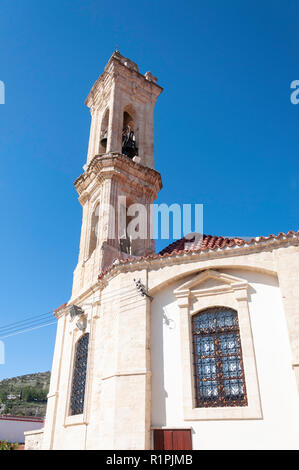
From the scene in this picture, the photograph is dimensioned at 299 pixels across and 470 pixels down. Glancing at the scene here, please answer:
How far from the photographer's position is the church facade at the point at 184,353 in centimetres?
955

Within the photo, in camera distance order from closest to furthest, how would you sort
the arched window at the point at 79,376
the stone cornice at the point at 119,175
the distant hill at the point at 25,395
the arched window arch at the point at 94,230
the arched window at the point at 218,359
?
1. the arched window at the point at 218,359
2. the arched window at the point at 79,376
3. the arched window arch at the point at 94,230
4. the stone cornice at the point at 119,175
5. the distant hill at the point at 25,395

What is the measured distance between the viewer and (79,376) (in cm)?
1290

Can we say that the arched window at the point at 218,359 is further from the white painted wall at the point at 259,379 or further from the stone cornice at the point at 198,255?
the stone cornice at the point at 198,255

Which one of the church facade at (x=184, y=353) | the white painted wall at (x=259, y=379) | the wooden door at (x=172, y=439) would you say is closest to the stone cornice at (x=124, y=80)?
the church facade at (x=184, y=353)

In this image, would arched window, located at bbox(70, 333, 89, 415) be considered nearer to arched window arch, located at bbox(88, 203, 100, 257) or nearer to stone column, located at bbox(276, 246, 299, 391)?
arched window arch, located at bbox(88, 203, 100, 257)

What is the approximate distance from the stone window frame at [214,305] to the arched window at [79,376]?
12.4 ft

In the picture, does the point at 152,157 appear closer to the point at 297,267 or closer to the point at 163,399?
the point at 297,267

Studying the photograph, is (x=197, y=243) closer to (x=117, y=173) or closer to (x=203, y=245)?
(x=203, y=245)

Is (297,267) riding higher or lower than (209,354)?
higher

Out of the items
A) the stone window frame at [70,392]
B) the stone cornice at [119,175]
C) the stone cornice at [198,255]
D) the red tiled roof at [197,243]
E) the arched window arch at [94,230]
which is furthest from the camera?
the stone cornice at [119,175]

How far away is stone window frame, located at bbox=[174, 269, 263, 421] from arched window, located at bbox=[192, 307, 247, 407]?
19 cm

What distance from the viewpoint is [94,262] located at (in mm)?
15055
